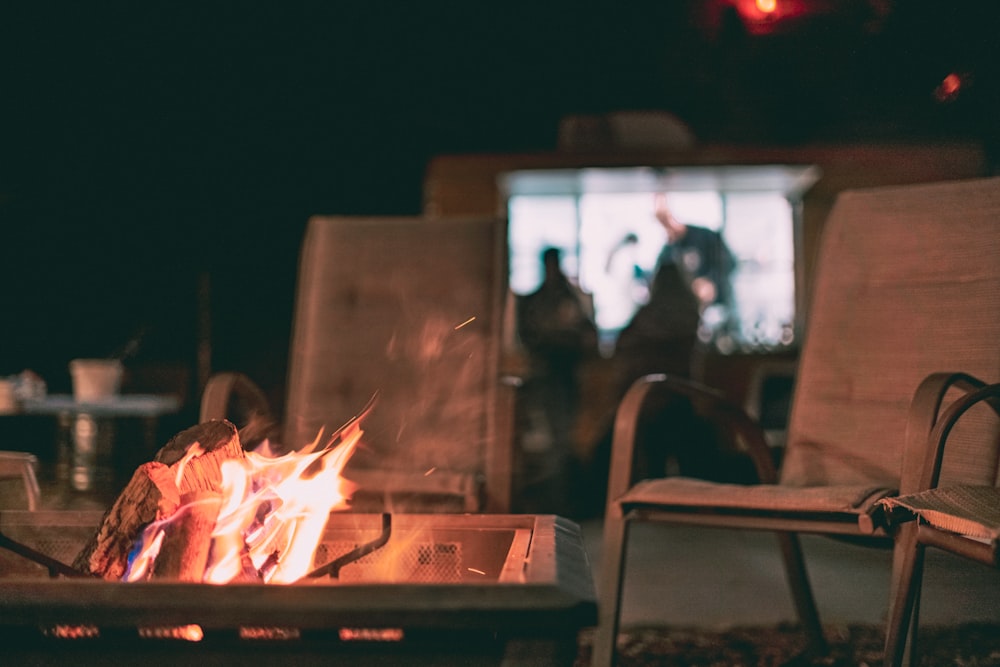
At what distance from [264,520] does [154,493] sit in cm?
16

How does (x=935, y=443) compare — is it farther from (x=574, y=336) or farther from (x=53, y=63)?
(x=53, y=63)

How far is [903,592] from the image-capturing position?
3.92 ft

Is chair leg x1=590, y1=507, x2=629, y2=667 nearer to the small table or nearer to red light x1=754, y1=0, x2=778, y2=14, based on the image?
the small table

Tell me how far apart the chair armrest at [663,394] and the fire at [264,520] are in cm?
52

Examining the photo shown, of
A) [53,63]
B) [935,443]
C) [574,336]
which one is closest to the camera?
[935,443]

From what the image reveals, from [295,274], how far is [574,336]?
2.11 metres

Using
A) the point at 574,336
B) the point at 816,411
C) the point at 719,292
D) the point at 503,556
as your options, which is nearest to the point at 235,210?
the point at 574,336

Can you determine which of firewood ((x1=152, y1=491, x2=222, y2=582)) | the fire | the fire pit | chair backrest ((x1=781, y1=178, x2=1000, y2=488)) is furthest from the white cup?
chair backrest ((x1=781, y1=178, x2=1000, y2=488))

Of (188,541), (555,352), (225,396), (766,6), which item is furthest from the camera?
(555,352)

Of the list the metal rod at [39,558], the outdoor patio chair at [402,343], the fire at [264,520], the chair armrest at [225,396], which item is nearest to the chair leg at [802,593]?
the outdoor patio chair at [402,343]

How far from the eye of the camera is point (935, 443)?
4.14 feet

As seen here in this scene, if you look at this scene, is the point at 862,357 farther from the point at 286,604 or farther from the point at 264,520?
the point at 286,604

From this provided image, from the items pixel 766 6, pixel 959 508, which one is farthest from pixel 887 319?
pixel 766 6

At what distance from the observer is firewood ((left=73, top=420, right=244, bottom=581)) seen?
0.98 meters
